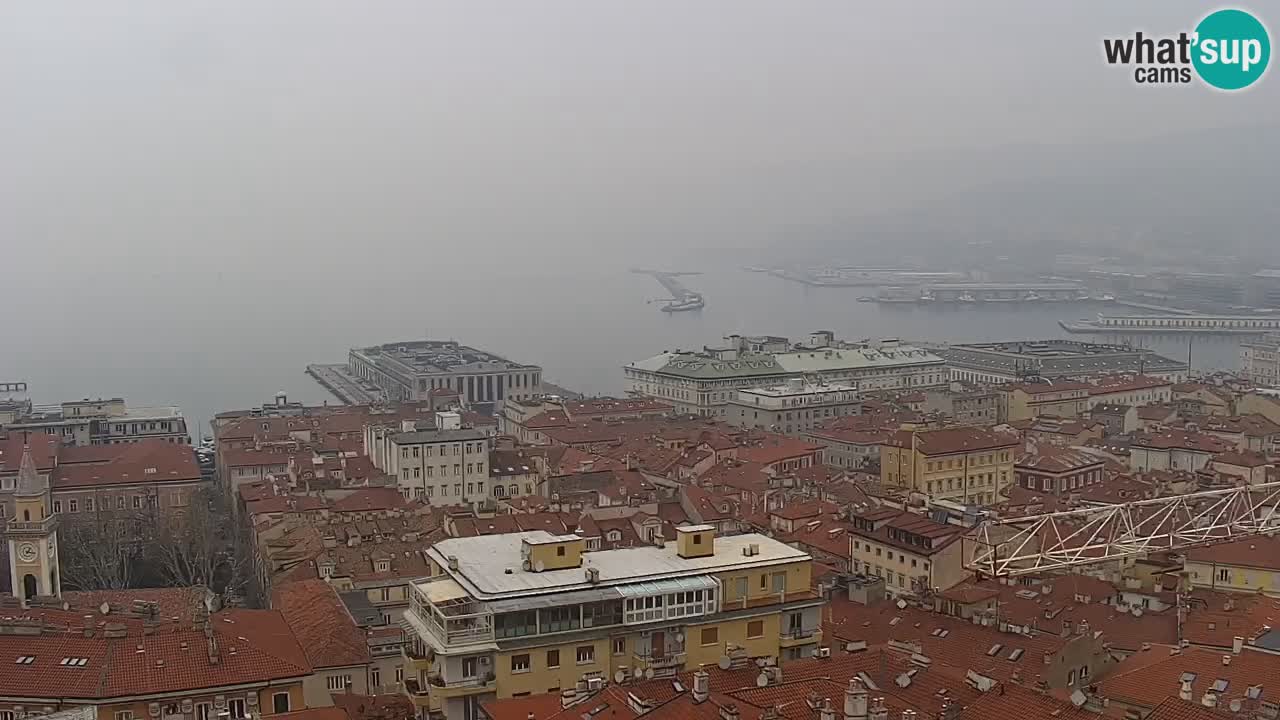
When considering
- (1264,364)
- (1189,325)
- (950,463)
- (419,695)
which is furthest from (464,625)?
(1189,325)

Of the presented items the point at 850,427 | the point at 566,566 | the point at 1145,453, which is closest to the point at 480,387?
the point at 850,427

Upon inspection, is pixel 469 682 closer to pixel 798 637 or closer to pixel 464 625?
pixel 464 625

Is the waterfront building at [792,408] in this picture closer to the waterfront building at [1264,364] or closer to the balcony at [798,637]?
the waterfront building at [1264,364]

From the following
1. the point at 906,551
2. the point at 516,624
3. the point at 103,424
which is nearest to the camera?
the point at 516,624

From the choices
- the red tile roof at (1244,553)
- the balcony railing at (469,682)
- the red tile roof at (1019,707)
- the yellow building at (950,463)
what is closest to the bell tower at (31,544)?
the balcony railing at (469,682)

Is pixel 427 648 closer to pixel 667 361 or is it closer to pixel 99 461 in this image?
pixel 99 461

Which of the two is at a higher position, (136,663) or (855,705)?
(855,705)

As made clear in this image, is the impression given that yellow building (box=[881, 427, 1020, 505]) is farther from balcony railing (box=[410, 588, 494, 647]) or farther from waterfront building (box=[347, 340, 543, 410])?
waterfront building (box=[347, 340, 543, 410])
